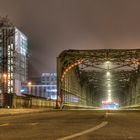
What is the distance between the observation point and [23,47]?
152 meters

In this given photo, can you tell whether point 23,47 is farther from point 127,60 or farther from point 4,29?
point 4,29

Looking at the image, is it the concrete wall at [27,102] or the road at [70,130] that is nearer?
the road at [70,130]

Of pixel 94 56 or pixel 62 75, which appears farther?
pixel 94 56

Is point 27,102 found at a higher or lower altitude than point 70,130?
higher

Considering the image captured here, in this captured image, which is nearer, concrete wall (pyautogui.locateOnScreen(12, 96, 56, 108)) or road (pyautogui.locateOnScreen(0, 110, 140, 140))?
road (pyautogui.locateOnScreen(0, 110, 140, 140))

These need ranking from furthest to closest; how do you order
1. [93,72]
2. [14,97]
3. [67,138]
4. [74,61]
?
[93,72], [74,61], [14,97], [67,138]

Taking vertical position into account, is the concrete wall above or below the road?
above

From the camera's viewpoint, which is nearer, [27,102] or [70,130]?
[70,130]

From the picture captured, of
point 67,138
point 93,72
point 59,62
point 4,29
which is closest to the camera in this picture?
point 67,138

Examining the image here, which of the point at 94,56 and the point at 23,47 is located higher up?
the point at 23,47

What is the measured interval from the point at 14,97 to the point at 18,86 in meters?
94.8

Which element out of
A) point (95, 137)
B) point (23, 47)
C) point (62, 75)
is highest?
point (23, 47)

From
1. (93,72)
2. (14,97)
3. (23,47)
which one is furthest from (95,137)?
(23,47)

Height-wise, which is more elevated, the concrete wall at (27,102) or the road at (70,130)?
the concrete wall at (27,102)
